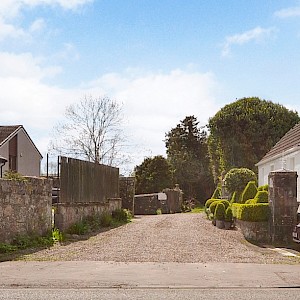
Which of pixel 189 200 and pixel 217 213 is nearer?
pixel 217 213

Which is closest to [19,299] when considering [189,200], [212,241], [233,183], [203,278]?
[203,278]

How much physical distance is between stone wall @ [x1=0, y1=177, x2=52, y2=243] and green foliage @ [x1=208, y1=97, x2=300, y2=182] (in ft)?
85.4

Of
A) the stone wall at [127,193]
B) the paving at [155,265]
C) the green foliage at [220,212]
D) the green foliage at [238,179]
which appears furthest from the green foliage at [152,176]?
the paving at [155,265]

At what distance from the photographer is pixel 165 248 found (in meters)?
15.7

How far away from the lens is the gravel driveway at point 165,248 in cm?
1369

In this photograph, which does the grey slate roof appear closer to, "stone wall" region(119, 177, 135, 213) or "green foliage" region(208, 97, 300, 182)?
"stone wall" region(119, 177, 135, 213)

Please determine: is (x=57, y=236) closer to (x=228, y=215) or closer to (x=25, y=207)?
(x=25, y=207)

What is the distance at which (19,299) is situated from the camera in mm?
8773

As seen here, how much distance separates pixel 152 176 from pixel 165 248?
30.7 meters

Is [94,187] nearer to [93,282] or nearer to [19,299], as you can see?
[93,282]

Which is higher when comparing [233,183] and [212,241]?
[233,183]

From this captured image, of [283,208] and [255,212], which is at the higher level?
[283,208]

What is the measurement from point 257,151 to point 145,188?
988cm

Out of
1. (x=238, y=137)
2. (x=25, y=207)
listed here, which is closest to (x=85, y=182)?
(x=25, y=207)
